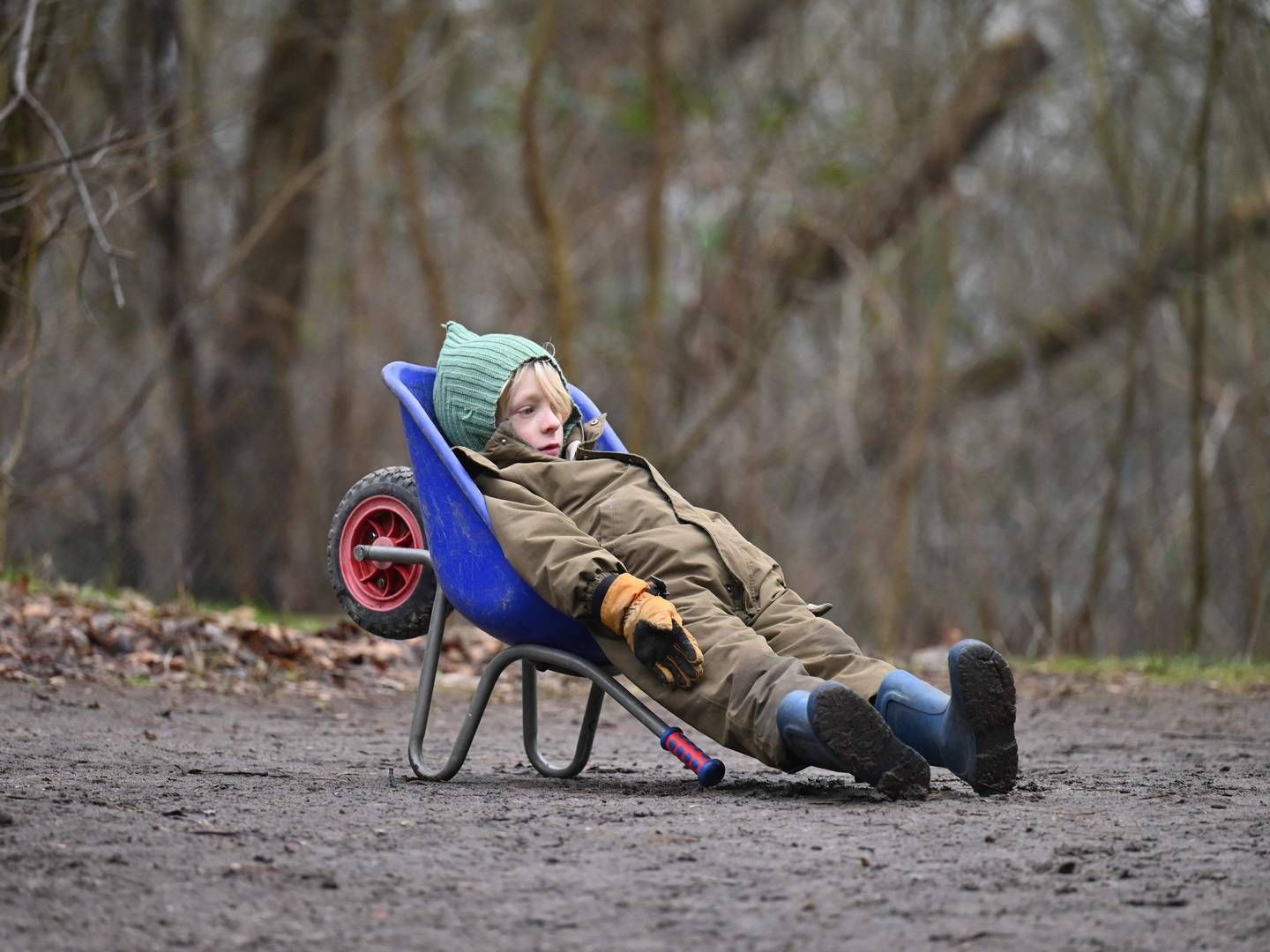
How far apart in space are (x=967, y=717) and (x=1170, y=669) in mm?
4279

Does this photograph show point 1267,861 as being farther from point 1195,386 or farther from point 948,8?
point 948,8

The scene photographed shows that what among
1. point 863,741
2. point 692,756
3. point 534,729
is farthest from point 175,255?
point 863,741

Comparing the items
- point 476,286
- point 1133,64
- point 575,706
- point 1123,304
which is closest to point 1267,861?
point 575,706

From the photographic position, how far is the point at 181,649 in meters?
6.23

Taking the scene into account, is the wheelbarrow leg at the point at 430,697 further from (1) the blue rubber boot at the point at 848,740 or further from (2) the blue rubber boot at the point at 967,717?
(2) the blue rubber boot at the point at 967,717

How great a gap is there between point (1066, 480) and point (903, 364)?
254cm

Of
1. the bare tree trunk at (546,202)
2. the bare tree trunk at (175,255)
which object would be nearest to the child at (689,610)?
the bare tree trunk at (175,255)

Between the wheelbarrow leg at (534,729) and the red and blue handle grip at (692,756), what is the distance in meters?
0.33

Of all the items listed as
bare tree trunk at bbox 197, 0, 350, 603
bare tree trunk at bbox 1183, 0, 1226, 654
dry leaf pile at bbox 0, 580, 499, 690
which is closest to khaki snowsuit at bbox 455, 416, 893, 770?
dry leaf pile at bbox 0, 580, 499, 690

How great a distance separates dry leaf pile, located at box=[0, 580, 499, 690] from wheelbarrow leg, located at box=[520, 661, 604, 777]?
2.28m

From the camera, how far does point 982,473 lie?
13273 mm

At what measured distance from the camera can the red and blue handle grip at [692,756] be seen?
11.3 ft

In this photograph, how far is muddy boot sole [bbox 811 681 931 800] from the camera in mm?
3059

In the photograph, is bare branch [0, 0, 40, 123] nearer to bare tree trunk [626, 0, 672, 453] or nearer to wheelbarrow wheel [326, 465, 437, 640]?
wheelbarrow wheel [326, 465, 437, 640]
